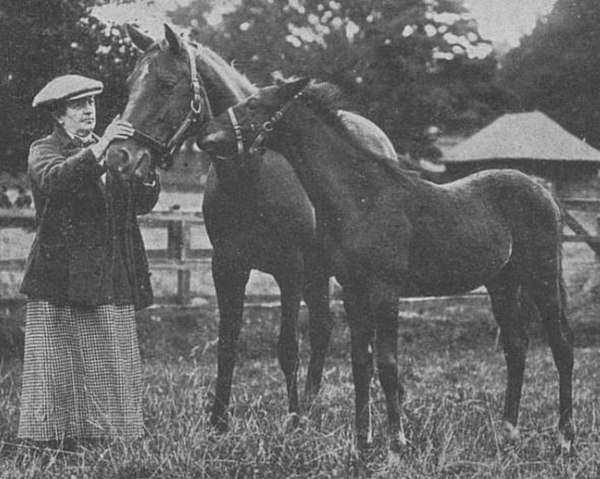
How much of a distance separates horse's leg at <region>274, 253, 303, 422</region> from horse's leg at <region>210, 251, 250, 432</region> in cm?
27

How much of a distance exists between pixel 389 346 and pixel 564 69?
17531 millimetres

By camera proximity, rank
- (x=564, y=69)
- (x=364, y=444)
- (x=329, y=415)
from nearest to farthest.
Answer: (x=364, y=444), (x=329, y=415), (x=564, y=69)

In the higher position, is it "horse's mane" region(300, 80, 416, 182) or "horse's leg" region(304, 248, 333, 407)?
"horse's mane" region(300, 80, 416, 182)

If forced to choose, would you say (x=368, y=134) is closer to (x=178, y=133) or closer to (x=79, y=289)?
(x=178, y=133)

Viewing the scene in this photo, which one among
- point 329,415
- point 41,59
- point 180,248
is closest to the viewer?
point 329,415

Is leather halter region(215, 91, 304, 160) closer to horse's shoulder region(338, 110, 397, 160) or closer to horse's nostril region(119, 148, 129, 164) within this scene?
horse's shoulder region(338, 110, 397, 160)

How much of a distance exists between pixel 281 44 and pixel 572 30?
20.5ft

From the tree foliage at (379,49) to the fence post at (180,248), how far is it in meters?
6.24

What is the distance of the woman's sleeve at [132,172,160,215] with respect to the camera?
16.8 ft

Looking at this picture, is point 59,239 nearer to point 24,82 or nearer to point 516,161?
point 24,82

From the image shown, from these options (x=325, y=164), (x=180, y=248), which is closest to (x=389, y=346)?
(x=325, y=164)

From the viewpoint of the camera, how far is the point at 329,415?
634cm

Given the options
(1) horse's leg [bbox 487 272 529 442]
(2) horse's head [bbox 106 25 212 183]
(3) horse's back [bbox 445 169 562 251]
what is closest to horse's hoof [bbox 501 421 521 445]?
(1) horse's leg [bbox 487 272 529 442]

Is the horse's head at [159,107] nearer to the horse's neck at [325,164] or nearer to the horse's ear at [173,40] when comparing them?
the horse's ear at [173,40]
